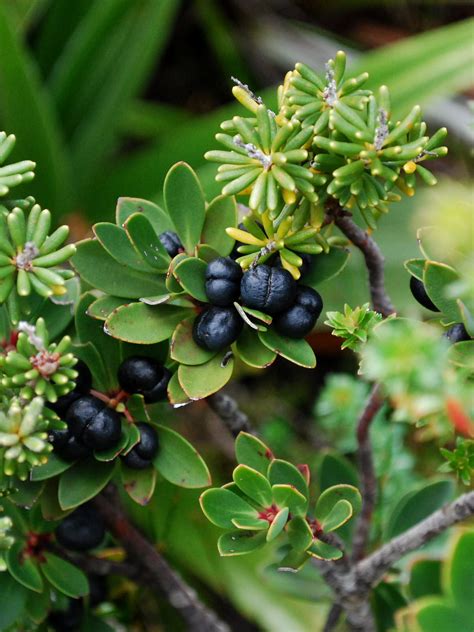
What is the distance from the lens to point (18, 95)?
1547 millimetres


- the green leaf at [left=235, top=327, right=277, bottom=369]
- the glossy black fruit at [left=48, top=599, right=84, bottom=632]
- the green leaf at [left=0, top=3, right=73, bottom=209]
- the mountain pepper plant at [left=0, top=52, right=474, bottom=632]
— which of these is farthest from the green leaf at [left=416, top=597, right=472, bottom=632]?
the green leaf at [left=0, top=3, right=73, bottom=209]

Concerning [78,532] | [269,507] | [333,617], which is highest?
[269,507]

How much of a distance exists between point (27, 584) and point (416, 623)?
1.19 ft

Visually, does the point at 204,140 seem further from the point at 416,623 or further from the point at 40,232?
the point at 416,623

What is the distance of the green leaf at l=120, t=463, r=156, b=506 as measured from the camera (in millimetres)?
717

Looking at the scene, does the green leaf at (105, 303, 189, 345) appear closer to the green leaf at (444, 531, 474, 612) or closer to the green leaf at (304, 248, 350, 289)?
the green leaf at (304, 248, 350, 289)

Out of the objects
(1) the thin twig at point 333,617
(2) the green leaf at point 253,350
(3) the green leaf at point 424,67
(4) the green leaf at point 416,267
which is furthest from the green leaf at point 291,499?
(3) the green leaf at point 424,67

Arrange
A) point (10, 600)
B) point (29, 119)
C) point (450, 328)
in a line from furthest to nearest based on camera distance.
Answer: point (29, 119) < point (10, 600) < point (450, 328)

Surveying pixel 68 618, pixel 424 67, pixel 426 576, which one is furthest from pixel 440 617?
pixel 424 67

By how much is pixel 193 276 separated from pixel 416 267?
19 centimetres

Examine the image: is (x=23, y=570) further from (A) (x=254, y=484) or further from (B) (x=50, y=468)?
(A) (x=254, y=484)

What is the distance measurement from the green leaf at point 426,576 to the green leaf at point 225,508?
22cm

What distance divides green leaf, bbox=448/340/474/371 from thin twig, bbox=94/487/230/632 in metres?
0.43

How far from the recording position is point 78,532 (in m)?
0.79
